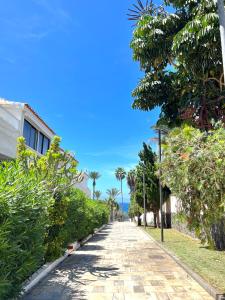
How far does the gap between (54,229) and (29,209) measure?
572 cm

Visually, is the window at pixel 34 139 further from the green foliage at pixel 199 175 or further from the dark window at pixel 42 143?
the green foliage at pixel 199 175

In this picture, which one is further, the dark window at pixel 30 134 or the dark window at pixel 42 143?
the dark window at pixel 42 143

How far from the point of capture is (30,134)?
71.9 feet

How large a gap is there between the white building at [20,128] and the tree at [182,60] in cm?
705

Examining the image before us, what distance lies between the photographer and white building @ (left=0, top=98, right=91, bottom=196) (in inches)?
617

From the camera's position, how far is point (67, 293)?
297 inches

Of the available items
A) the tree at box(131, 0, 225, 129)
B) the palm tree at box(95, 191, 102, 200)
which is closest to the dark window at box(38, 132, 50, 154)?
the tree at box(131, 0, 225, 129)

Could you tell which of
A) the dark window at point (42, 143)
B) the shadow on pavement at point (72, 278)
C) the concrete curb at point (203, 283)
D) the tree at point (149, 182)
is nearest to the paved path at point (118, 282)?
the shadow on pavement at point (72, 278)

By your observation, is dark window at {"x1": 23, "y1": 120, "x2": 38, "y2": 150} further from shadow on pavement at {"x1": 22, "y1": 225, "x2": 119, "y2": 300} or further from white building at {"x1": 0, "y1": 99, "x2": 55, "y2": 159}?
shadow on pavement at {"x1": 22, "y1": 225, "x2": 119, "y2": 300}

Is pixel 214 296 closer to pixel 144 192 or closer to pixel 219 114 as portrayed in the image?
pixel 219 114

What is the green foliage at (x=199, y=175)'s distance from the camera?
6.29 m

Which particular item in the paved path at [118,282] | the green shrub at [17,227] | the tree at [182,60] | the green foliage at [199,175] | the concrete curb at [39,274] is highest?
the tree at [182,60]

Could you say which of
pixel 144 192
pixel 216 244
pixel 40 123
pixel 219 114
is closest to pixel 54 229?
pixel 216 244

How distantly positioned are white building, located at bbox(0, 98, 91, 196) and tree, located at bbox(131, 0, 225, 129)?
7045mm
